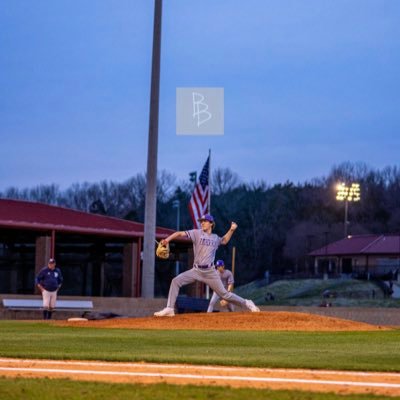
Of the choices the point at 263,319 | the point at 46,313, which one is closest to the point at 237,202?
the point at 46,313

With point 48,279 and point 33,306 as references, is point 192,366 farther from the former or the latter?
point 33,306

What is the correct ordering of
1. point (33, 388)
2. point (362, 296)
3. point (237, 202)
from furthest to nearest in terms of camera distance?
1. point (237, 202)
2. point (362, 296)
3. point (33, 388)

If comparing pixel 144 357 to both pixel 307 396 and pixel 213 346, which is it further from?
pixel 307 396

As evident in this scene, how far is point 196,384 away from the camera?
359 inches

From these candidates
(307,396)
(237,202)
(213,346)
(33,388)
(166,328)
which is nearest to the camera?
(307,396)

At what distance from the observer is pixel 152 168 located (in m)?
35.1

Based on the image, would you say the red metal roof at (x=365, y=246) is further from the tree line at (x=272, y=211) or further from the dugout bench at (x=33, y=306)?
the dugout bench at (x=33, y=306)

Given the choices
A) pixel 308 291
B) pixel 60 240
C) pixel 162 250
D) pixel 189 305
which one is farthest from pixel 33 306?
pixel 308 291

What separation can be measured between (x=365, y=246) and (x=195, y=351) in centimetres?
7149

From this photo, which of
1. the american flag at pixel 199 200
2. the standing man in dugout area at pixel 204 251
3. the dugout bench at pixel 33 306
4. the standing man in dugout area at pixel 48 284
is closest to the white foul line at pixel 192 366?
the standing man in dugout area at pixel 204 251

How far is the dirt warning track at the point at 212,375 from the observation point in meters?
9.05

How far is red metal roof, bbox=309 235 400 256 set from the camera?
81938mm

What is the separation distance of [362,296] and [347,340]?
49629 mm

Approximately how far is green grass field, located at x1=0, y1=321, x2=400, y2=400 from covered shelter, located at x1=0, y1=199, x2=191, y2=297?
1988 cm
